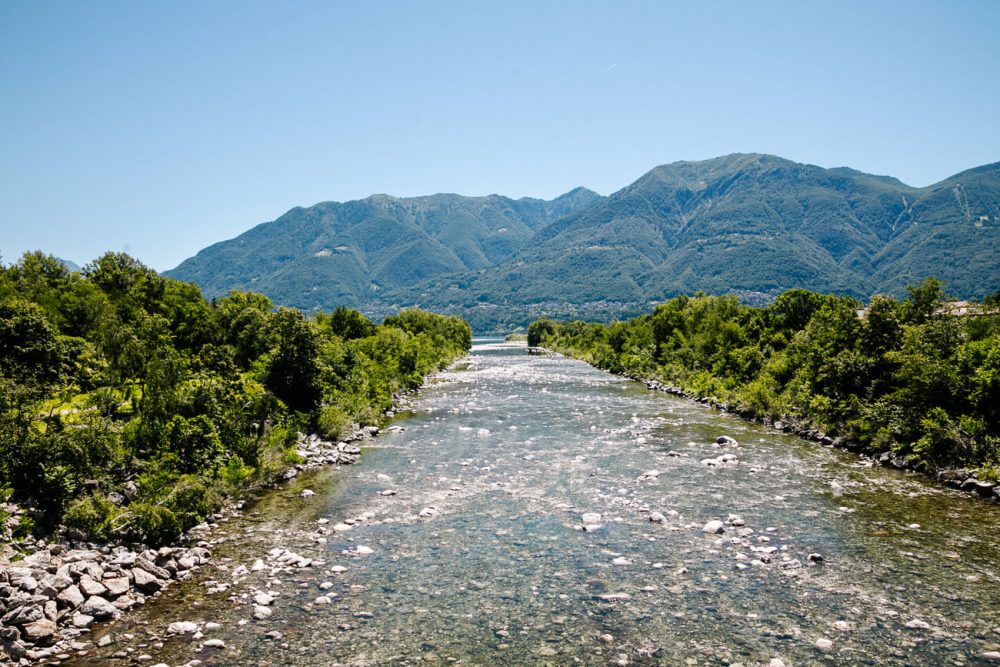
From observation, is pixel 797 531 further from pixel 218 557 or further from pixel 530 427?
pixel 530 427

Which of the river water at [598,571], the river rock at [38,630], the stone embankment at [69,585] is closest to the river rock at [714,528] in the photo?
the river water at [598,571]

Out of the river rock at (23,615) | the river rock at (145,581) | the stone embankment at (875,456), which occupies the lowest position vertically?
the stone embankment at (875,456)

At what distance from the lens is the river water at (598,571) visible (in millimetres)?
10273

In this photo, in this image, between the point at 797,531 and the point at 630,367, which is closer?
the point at 797,531

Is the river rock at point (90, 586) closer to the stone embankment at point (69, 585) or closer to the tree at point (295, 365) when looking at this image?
the stone embankment at point (69, 585)

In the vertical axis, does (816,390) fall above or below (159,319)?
below

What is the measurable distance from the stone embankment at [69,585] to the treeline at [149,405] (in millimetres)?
819

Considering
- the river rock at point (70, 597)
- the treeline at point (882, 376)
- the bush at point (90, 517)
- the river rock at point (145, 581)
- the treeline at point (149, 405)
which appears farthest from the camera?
the treeline at point (882, 376)

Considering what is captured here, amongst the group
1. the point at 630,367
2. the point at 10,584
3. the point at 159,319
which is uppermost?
the point at 159,319

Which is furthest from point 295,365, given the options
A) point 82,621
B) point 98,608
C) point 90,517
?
point 82,621

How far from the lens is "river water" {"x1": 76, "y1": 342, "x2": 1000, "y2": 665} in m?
10.3

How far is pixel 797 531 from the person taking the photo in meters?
15.7

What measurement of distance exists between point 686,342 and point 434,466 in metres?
47.6

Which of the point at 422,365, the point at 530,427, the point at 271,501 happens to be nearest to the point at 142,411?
the point at 271,501
